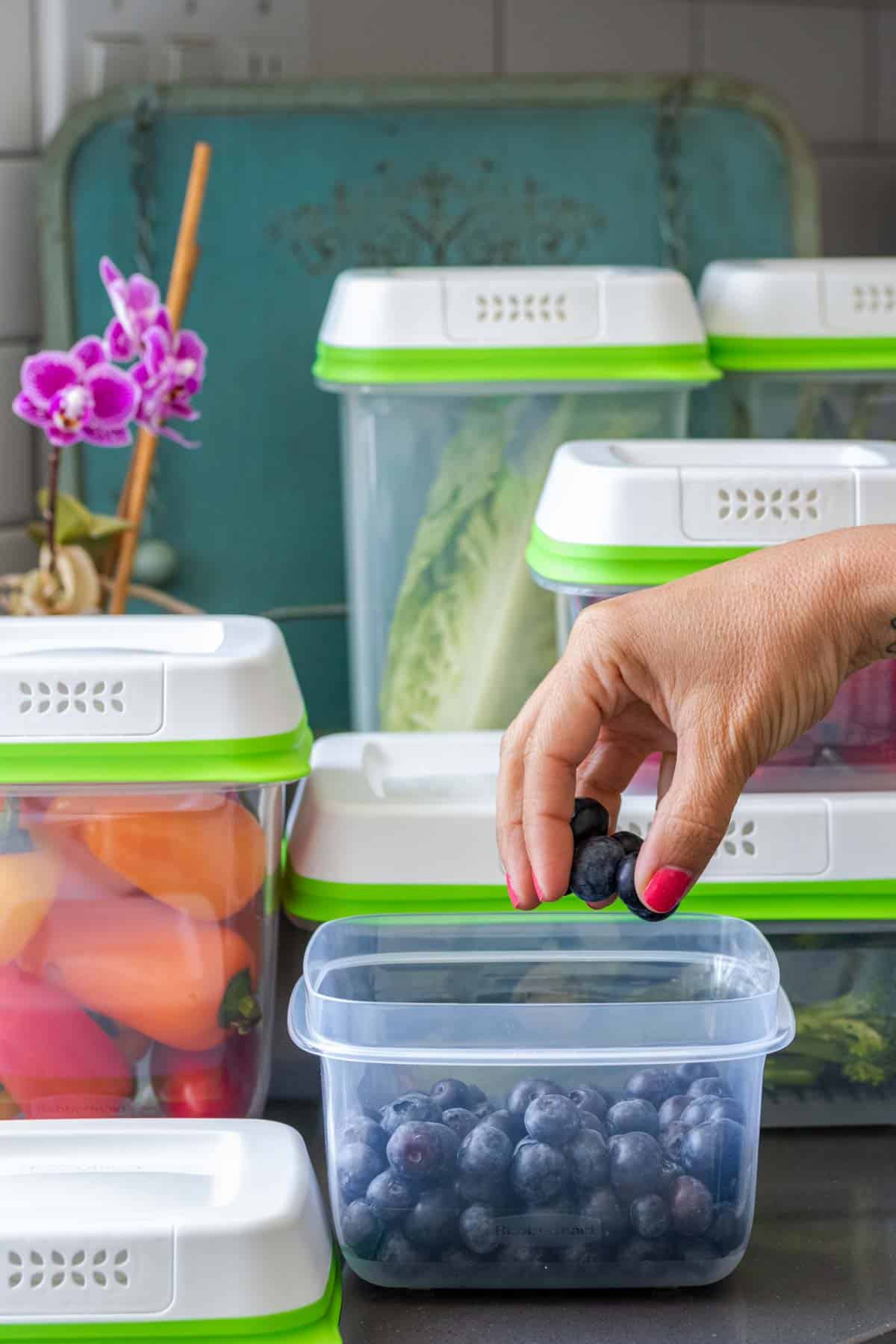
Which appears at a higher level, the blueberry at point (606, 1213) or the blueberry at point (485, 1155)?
the blueberry at point (485, 1155)

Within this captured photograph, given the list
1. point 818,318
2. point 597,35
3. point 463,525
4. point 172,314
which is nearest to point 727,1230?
point 463,525

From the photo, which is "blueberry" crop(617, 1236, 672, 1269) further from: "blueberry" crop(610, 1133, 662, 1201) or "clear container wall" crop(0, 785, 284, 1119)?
"clear container wall" crop(0, 785, 284, 1119)

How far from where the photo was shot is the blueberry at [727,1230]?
0.64 meters

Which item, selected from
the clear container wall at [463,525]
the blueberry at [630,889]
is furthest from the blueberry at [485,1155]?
the clear container wall at [463,525]

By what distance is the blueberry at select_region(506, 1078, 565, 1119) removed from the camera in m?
0.63

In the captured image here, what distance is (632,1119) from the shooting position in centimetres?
63

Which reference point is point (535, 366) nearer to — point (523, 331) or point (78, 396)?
point (523, 331)

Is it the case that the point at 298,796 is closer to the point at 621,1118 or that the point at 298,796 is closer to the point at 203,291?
the point at 621,1118

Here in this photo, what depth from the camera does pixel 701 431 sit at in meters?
1.11

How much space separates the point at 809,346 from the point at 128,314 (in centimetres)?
41

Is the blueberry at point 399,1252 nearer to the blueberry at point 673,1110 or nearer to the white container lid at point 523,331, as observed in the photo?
the blueberry at point 673,1110

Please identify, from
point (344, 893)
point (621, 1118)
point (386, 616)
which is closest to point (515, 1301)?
point (621, 1118)

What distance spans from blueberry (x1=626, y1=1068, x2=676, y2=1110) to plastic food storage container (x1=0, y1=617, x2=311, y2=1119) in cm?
19

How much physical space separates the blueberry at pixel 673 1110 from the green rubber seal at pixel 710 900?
0.42ft
